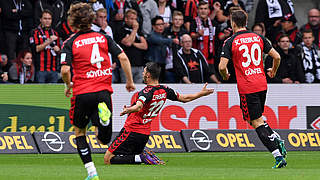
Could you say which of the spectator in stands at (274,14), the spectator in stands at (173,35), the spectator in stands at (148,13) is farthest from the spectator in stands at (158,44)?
the spectator in stands at (274,14)

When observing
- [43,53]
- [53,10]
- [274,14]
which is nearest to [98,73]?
[43,53]

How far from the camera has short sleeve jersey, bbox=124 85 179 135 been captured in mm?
12194

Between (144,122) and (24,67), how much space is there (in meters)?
6.38

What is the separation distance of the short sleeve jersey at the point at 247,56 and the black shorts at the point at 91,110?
125 inches

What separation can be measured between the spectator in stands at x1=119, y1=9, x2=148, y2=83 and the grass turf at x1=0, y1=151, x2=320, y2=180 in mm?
3571

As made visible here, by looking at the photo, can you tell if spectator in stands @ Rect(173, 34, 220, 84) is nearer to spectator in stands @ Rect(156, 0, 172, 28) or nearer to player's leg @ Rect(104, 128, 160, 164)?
spectator in stands @ Rect(156, 0, 172, 28)

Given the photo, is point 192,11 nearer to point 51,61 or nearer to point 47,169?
point 51,61

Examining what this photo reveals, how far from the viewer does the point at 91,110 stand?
29.1 feet

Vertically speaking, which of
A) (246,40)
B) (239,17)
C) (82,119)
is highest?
(239,17)

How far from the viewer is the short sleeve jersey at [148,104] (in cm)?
1219

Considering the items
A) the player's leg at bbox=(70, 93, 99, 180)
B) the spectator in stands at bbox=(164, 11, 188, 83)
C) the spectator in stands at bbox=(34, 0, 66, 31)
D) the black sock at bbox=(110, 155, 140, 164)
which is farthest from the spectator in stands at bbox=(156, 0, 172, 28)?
the player's leg at bbox=(70, 93, 99, 180)

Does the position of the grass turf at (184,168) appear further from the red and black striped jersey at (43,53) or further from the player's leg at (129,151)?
the red and black striped jersey at (43,53)

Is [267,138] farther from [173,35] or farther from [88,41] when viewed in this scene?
[173,35]

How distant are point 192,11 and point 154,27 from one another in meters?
1.83
